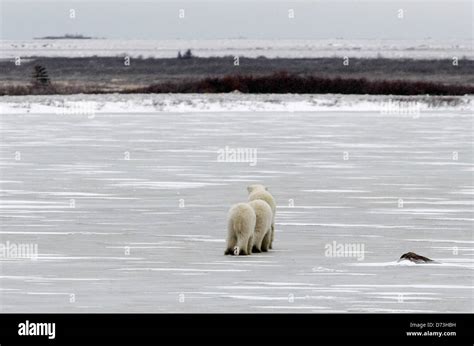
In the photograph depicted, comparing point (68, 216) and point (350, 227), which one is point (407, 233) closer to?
point (350, 227)

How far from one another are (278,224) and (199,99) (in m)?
28.2

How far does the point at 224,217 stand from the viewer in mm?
13727

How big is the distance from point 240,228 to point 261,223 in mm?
354

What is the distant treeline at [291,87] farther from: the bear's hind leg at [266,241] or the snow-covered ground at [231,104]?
the bear's hind leg at [266,241]

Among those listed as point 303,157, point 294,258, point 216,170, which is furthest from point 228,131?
point 294,258

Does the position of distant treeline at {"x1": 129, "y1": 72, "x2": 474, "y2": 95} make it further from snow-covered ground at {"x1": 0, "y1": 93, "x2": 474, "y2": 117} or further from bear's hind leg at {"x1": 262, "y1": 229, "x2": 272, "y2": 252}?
bear's hind leg at {"x1": 262, "y1": 229, "x2": 272, "y2": 252}

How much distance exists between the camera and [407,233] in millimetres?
12492

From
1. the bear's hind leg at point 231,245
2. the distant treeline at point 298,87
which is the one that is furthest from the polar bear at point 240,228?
the distant treeline at point 298,87

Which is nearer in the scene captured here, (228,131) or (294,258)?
(294,258)

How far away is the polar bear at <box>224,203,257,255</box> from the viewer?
1090 cm
